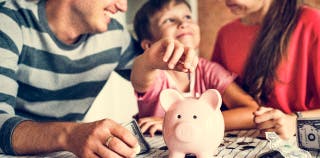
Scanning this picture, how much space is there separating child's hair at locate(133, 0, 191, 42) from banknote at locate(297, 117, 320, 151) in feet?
2.05

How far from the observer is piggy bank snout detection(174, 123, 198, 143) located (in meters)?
0.65

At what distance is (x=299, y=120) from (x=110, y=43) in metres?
0.66

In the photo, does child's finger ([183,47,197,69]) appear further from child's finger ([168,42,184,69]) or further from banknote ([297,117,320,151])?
banknote ([297,117,320,151])

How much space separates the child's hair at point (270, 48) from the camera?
3.75 feet

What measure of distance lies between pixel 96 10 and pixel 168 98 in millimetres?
492

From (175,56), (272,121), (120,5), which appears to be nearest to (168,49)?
(175,56)

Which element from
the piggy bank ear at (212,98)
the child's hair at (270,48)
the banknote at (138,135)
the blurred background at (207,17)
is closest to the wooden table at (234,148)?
the banknote at (138,135)

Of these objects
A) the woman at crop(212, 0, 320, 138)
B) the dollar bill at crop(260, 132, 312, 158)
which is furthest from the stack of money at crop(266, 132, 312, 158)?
the woman at crop(212, 0, 320, 138)

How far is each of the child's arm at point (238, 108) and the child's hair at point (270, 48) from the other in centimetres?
6

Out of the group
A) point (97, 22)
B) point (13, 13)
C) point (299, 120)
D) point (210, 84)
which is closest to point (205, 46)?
point (210, 84)

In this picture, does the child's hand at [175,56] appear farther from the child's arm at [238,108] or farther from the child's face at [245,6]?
the child's face at [245,6]

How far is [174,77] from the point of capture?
121 centimetres

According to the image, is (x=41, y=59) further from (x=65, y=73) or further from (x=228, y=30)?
(x=228, y=30)

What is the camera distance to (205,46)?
178 centimetres
